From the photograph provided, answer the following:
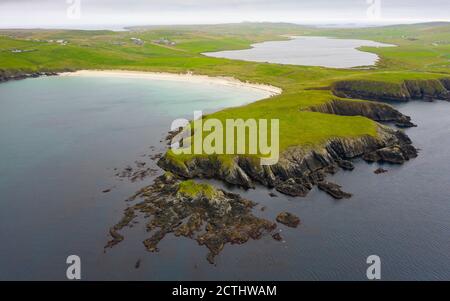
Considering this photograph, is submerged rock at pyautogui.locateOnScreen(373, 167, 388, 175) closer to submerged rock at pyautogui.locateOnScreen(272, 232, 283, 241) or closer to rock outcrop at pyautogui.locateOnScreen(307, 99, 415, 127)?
submerged rock at pyautogui.locateOnScreen(272, 232, 283, 241)

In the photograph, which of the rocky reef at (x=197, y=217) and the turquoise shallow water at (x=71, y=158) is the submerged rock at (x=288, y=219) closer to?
the rocky reef at (x=197, y=217)

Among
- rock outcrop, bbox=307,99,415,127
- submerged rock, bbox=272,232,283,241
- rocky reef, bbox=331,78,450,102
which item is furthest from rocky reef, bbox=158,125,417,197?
rocky reef, bbox=331,78,450,102

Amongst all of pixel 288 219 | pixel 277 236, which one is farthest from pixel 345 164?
pixel 277 236

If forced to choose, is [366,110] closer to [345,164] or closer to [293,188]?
[345,164]

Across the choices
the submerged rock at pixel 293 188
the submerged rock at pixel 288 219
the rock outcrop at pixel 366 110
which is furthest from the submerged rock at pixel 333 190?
the rock outcrop at pixel 366 110

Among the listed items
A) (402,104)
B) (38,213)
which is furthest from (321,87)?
(38,213)
